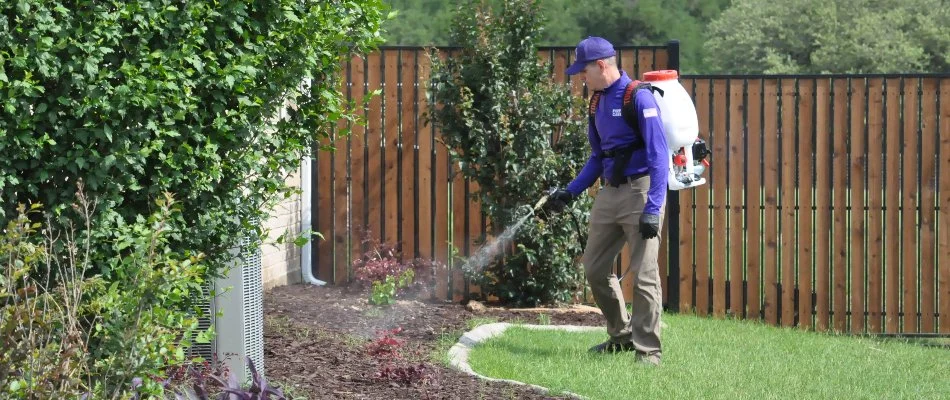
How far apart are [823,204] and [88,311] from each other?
656 cm

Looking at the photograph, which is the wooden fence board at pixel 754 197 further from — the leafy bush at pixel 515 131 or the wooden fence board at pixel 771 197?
the leafy bush at pixel 515 131

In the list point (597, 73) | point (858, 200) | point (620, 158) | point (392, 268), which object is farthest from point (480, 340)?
point (858, 200)

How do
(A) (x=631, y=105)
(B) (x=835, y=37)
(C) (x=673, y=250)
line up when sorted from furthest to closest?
(B) (x=835, y=37)
(C) (x=673, y=250)
(A) (x=631, y=105)

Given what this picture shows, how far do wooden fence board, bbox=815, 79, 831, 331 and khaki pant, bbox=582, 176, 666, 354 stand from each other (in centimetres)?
299

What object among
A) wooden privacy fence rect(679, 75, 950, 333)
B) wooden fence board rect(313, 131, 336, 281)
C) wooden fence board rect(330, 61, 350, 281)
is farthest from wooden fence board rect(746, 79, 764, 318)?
wooden fence board rect(313, 131, 336, 281)

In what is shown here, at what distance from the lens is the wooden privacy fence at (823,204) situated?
9.12 m

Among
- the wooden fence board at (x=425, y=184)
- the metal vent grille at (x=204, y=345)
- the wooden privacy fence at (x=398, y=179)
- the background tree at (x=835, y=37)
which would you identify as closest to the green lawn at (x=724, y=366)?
the metal vent grille at (x=204, y=345)

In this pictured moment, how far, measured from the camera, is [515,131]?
8719 mm

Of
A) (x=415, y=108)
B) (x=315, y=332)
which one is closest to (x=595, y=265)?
(x=315, y=332)

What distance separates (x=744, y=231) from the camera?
970cm

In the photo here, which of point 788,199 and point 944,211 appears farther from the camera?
point 788,199

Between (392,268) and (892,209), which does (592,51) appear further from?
(892,209)

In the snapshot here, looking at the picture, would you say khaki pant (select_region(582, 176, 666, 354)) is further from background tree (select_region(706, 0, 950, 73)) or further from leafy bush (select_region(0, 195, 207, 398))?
background tree (select_region(706, 0, 950, 73))

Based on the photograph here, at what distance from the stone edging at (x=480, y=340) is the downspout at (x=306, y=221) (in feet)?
7.79
